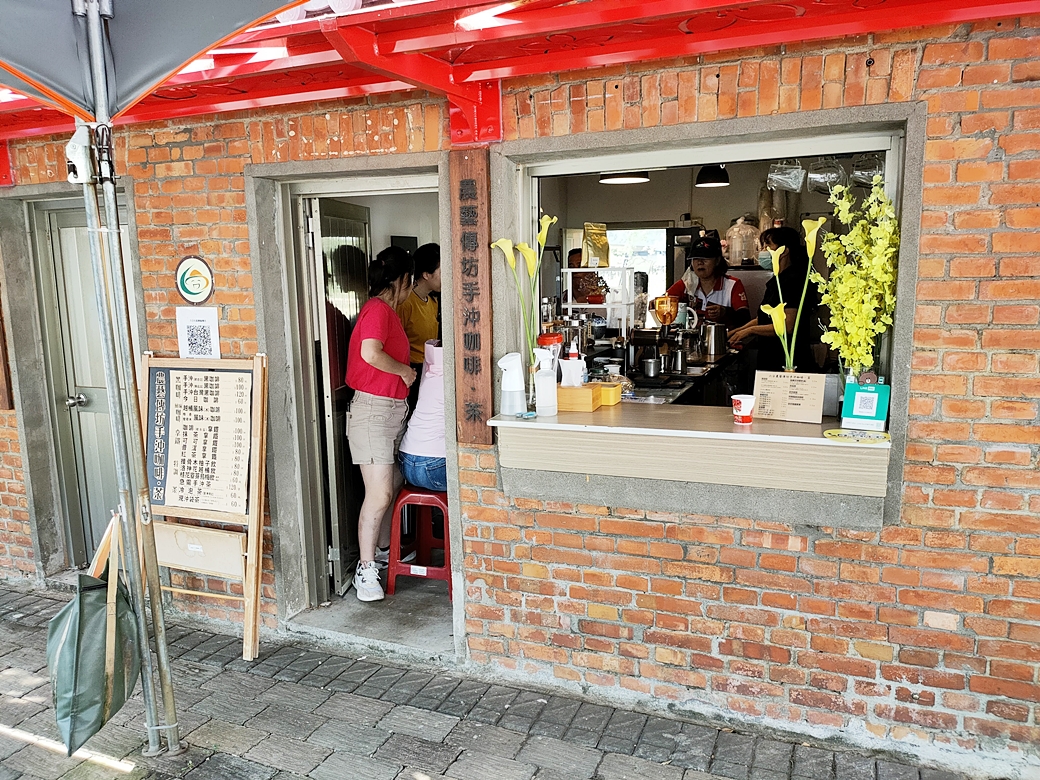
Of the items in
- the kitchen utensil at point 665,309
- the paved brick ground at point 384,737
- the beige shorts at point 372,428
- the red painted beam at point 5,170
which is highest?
the red painted beam at point 5,170

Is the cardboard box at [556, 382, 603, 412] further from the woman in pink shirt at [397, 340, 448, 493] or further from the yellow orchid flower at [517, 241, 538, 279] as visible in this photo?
the woman in pink shirt at [397, 340, 448, 493]

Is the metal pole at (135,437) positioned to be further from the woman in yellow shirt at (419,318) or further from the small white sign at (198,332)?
the woman in yellow shirt at (419,318)

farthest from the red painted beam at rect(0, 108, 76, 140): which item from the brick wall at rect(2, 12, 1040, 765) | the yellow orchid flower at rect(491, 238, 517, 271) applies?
the yellow orchid flower at rect(491, 238, 517, 271)

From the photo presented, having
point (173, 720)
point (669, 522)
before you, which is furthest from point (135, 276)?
point (669, 522)

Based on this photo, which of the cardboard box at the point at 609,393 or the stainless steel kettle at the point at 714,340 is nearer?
the cardboard box at the point at 609,393

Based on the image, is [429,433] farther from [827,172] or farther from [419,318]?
[827,172]

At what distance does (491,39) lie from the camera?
269 cm

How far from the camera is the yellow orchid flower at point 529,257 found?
3.37 m

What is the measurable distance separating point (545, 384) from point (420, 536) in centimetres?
186

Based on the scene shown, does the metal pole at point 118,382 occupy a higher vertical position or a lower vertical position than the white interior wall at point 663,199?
lower

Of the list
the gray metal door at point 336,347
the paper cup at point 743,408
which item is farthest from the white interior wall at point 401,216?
the paper cup at point 743,408

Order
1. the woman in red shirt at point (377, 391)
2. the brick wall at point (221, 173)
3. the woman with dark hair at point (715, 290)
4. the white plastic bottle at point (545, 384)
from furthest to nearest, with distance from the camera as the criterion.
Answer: the woman with dark hair at point (715, 290) < the woman in red shirt at point (377, 391) < the brick wall at point (221, 173) < the white plastic bottle at point (545, 384)

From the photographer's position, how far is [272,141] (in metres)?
3.65

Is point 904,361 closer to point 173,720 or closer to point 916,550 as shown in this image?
point 916,550
